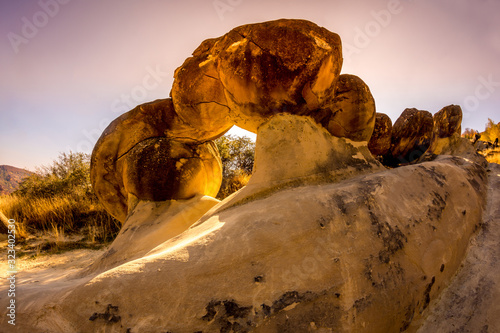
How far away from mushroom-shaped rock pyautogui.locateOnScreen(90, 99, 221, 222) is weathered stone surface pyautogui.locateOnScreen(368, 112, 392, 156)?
181 centimetres

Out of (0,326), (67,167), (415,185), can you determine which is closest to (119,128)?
(0,326)

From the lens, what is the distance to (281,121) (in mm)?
1703

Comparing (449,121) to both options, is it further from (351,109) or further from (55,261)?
(55,261)

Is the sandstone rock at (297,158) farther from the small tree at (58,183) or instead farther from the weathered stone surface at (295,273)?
the small tree at (58,183)

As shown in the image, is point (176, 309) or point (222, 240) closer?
point (176, 309)

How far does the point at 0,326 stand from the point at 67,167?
10725 mm

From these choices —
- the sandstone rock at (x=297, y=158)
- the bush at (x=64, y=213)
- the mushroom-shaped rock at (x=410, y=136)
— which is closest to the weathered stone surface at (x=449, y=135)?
the mushroom-shaped rock at (x=410, y=136)

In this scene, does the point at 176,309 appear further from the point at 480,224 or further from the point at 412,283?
the point at 480,224

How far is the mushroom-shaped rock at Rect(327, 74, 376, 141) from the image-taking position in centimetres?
193

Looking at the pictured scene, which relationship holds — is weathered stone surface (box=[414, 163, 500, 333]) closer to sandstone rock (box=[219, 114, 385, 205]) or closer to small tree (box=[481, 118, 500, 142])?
sandstone rock (box=[219, 114, 385, 205])

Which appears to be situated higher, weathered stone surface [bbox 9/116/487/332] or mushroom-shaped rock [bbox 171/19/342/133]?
mushroom-shaped rock [bbox 171/19/342/133]

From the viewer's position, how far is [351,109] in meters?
1.96

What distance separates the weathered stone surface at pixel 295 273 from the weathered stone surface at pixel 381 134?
5.49 ft

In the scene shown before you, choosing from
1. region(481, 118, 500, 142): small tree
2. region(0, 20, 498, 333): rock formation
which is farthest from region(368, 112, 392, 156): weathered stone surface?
region(481, 118, 500, 142): small tree
